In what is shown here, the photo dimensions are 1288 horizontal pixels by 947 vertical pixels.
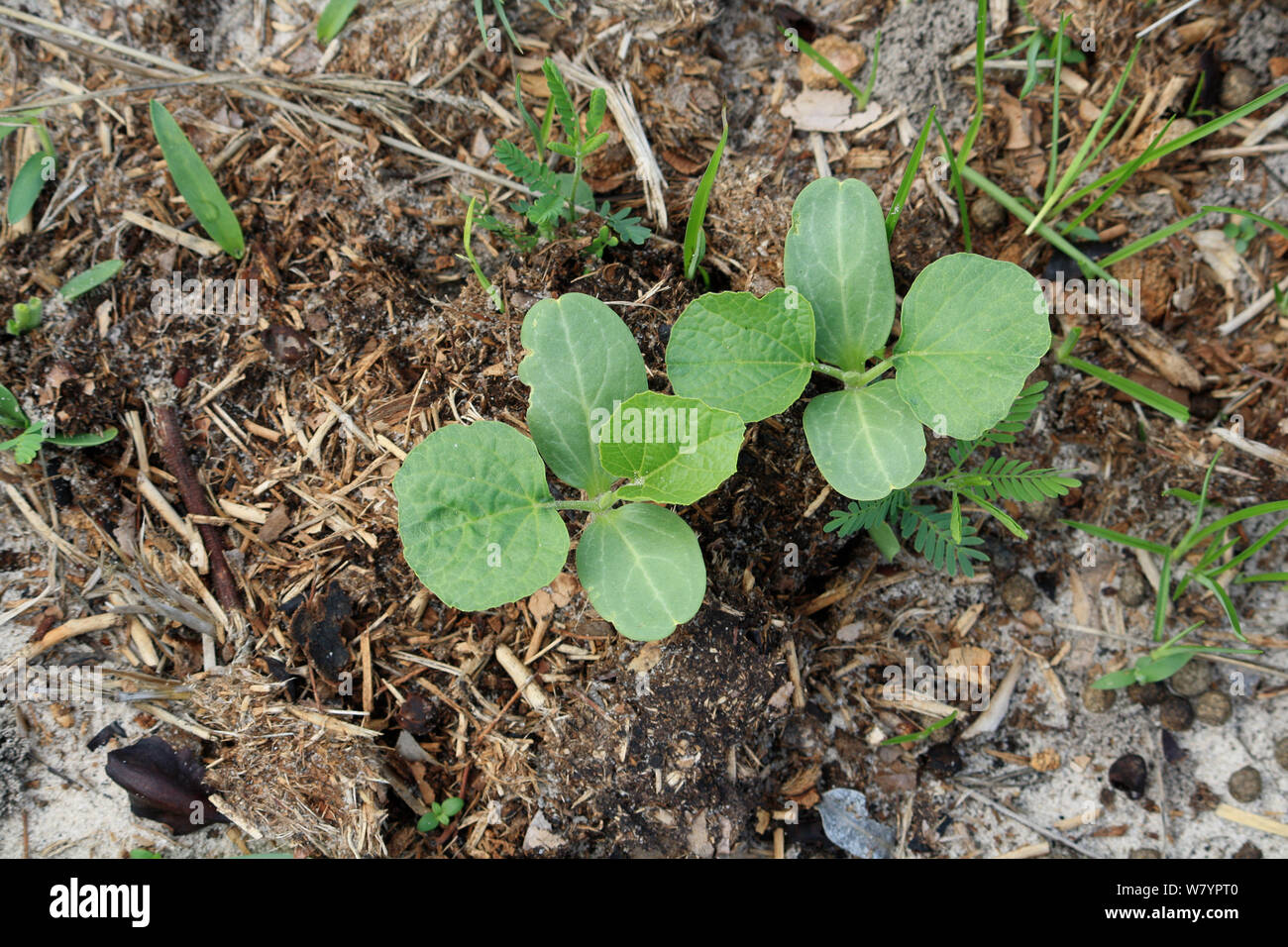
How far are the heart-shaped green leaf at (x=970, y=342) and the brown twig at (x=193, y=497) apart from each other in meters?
1.83

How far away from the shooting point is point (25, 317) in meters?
2.15

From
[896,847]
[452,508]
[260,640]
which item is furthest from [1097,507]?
[260,640]

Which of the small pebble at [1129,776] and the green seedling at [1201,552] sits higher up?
the green seedling at [1201,552]

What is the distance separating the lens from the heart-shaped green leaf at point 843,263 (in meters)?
1.83

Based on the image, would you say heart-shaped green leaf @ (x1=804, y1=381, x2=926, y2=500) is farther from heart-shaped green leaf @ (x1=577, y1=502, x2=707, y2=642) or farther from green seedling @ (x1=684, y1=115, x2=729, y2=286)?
green seedling @ (x1=684, y1=115, x2=729, y2=286)

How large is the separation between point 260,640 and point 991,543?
2101 mm

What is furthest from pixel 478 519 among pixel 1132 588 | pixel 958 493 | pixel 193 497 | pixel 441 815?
pixel 1132 588

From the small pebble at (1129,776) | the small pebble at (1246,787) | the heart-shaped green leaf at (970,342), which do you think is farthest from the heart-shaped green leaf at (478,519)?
the small pebble at (1246,787)

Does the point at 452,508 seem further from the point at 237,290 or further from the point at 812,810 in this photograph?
the point at 812,810

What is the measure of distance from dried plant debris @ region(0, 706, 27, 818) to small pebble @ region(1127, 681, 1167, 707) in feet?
10.2

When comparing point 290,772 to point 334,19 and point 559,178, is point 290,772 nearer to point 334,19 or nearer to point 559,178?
point 559,178

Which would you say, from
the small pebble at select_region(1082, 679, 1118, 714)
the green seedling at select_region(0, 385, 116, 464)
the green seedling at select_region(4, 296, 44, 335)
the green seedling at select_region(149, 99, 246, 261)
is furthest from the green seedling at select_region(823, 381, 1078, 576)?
the green seedling at select_region(4, 296, 44, 335)

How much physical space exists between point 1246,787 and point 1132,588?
62 centimetres

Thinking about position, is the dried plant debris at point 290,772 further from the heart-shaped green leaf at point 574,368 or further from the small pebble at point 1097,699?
the small pebble at point 1097,699
